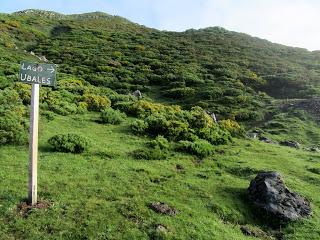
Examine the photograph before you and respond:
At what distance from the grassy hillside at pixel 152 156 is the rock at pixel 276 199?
0.38 meters

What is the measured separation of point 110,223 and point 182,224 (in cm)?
229

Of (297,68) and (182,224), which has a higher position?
(297,68)

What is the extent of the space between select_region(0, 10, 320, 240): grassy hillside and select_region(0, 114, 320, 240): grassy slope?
0.14 ft

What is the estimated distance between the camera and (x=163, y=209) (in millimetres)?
16031

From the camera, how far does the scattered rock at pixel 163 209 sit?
52.2ft

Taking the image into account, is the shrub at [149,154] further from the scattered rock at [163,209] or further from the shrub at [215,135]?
the scattered rock at [163,209]

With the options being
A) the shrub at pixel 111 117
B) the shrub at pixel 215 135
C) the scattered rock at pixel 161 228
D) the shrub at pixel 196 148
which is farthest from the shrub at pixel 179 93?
the scattered rock at pixel 161 228

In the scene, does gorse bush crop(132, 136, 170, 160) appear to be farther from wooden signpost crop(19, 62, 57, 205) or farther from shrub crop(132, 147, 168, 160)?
wooden signpost crop(19, 62, 57, 205)

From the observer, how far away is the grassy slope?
1448 centimetres

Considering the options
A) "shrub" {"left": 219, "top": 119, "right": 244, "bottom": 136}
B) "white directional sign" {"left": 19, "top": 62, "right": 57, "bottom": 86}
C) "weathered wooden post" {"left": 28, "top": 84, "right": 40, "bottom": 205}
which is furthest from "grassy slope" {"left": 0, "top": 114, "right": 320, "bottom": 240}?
"shrub" {"left": 219, "top": 119, "right": 244, "bottom": 136}

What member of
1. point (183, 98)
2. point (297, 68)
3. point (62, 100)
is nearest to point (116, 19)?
point (297, 68)

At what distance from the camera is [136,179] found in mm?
18922

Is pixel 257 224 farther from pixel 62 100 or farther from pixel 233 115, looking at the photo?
pixel 233 115

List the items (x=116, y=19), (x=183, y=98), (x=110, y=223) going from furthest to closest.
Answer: (x=116, y=19) < (x=183, y=98) < (x=110, y=223)
